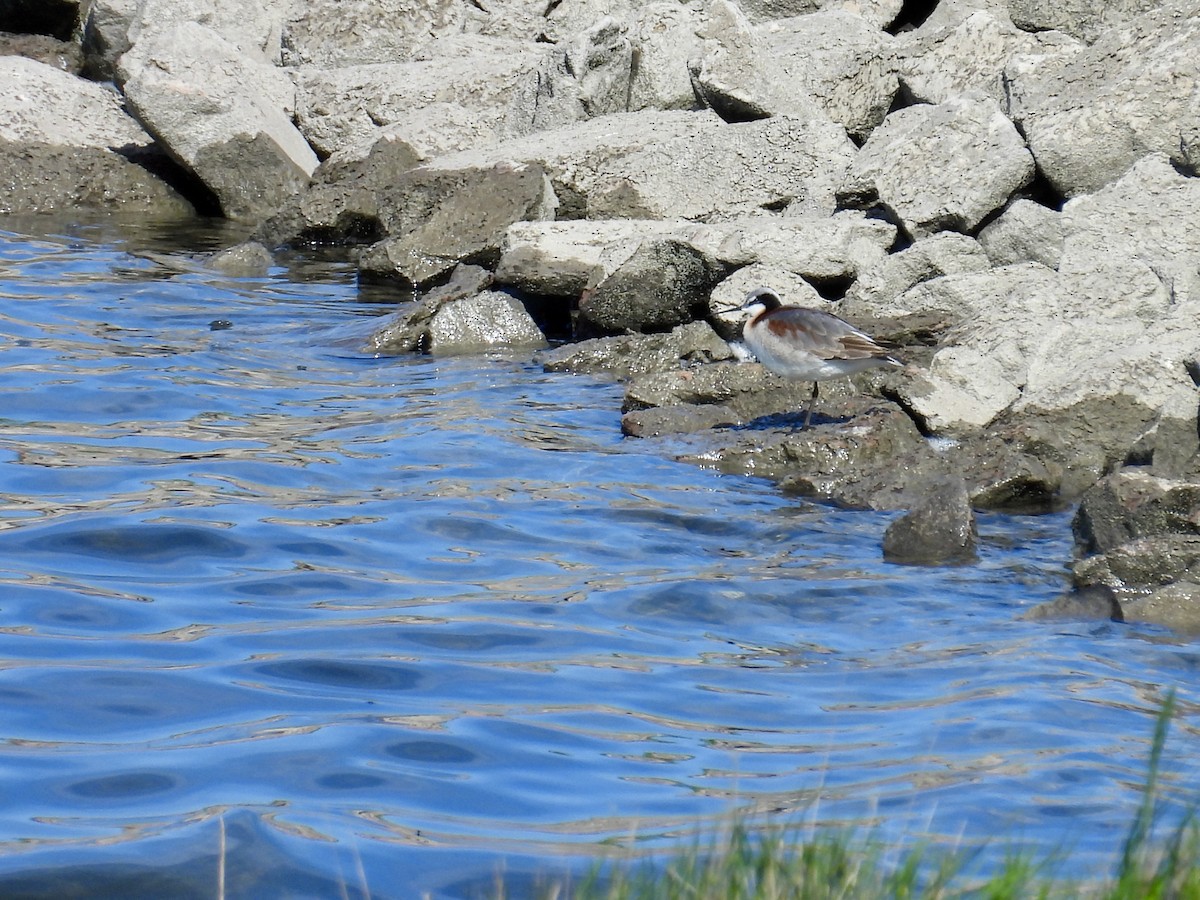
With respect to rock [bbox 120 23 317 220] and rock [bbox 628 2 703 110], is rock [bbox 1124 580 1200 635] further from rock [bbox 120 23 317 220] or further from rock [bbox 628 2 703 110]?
rock [bbox 120 23 317 220]

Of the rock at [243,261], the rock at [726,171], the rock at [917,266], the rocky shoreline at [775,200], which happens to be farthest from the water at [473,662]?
the rock at [243,261]

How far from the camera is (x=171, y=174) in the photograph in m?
17.9

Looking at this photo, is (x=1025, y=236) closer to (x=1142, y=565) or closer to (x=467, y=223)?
(x=1142, y=565)

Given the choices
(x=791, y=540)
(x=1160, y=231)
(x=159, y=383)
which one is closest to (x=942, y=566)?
(x=791, y=540)

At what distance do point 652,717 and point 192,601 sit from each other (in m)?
2.13

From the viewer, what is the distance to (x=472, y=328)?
11.6 m

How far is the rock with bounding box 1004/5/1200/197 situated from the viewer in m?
10.8

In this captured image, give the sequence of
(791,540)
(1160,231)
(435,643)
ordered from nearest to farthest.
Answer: (435,643) < (791,540) < (1160,231)

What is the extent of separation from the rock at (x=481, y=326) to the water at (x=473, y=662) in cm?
187

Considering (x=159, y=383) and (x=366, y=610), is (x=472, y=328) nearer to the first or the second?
(x=159, y=383)

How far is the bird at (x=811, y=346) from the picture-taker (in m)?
8.52

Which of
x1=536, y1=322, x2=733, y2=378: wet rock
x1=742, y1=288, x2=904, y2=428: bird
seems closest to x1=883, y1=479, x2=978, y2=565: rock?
x1=742, y1=288, x2=904, y2=428: bird

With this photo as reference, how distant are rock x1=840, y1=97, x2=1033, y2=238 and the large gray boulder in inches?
370

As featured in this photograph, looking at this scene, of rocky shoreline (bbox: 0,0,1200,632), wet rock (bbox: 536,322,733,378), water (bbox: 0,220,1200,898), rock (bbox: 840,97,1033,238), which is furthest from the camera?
rock (bbox: 840,97,1033,238)
